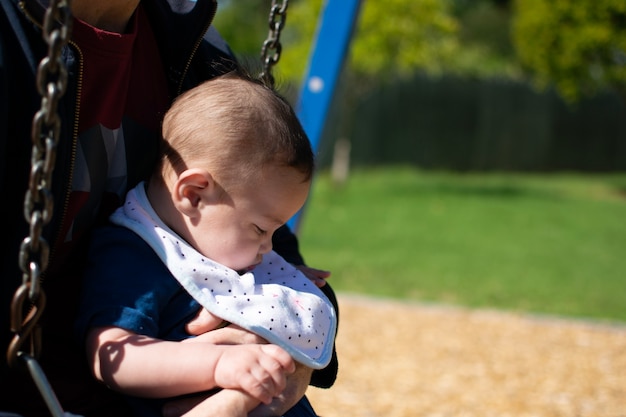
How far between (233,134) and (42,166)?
1.32 feet

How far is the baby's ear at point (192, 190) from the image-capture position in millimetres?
1584

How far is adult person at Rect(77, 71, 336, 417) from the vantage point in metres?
1.46

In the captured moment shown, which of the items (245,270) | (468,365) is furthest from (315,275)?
(468,365)

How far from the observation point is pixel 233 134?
62.4 inches

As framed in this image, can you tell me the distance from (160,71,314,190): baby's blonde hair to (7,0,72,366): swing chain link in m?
0.35

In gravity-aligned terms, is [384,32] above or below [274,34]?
below

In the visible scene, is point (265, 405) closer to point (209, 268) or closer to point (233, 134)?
point (209, 268)

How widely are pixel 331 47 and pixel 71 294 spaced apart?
2.55 m

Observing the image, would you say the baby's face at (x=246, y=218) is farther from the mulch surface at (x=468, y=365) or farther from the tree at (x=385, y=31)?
the tree at (x=385, y=31)

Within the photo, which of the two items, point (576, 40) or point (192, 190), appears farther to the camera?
point (576, 40)

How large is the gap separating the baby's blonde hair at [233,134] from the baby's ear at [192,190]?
20 millimetres

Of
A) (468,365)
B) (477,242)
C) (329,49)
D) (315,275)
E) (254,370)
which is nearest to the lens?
(254,370)

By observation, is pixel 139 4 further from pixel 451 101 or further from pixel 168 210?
pixel 451 101

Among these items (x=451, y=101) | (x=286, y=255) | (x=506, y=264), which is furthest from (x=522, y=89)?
(x=286, y=255)
